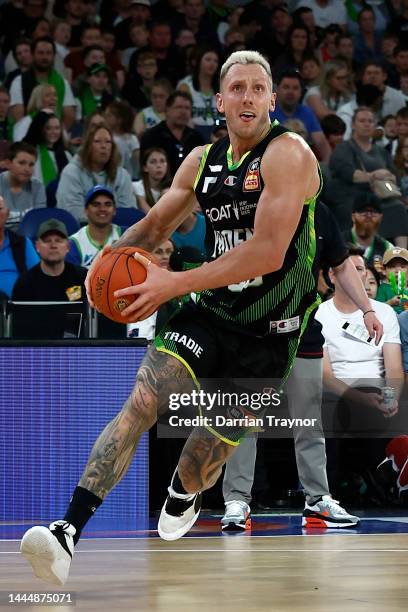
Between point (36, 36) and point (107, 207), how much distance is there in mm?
4135

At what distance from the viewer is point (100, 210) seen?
30.9 feet

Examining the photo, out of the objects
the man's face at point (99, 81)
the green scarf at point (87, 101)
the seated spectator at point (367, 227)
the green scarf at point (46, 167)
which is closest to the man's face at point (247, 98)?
the seated spectator at point (367, 227)

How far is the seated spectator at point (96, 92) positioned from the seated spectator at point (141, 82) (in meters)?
0.55

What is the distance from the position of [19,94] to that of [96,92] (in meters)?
0.87

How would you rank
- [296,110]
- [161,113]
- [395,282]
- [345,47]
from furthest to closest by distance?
1. [345,47]
2. [161,113]
3. [296,110]
4. [395,282]

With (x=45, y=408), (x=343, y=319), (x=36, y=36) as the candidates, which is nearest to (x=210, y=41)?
(x=36, y=36)

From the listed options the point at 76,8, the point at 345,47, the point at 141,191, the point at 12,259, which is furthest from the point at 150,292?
the point at 345,47

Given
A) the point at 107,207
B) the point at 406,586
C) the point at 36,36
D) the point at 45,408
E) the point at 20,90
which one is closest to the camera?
the point at 406,586

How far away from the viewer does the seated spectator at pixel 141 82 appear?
1296cm

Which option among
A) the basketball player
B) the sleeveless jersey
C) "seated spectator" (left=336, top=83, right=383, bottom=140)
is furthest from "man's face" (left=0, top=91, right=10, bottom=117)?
the sleeveless jersey

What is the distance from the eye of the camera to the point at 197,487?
516 cm

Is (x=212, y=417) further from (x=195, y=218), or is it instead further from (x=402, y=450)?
(x=195, y=218)

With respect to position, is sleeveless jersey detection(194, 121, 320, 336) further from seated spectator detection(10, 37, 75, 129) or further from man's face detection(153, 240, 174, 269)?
seated spectator detection(10, 37, 75, 129)

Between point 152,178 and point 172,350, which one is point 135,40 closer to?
point 152,178
